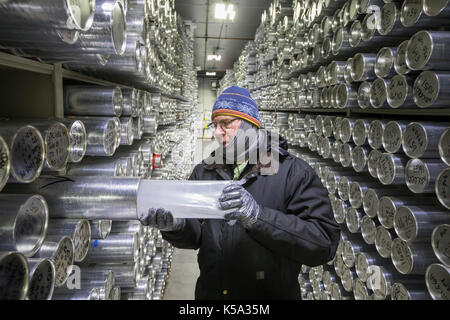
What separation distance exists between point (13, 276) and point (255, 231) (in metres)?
1.02

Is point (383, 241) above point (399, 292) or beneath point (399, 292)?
above

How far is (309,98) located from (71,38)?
369 cm

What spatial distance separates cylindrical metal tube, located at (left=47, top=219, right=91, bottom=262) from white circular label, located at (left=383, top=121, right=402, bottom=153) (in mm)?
2086

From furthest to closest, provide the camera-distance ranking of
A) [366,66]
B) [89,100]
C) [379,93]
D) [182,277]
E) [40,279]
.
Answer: [182,277]
[366,66]
[379,93]
[89,100]
[40,279]

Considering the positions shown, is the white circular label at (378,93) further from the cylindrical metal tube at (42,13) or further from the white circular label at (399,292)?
the cylindrical metal tube at (42,13)

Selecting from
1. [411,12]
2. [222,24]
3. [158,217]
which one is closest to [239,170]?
[158,217]

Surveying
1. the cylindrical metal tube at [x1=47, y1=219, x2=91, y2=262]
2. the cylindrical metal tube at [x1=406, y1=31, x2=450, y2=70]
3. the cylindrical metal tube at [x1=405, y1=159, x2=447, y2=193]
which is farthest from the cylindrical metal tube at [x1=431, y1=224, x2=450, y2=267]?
the cylindrical metal tube at [x1=47, y1=219, x2=91, y2=262]

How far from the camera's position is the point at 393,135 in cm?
229

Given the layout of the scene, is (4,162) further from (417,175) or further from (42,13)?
(417,175)

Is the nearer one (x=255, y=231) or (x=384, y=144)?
(x=255, y=231)

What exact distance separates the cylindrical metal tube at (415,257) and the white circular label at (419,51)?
113 centimetres

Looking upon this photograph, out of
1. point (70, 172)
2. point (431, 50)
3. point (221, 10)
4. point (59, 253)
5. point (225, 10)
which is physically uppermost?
point (221, 10)

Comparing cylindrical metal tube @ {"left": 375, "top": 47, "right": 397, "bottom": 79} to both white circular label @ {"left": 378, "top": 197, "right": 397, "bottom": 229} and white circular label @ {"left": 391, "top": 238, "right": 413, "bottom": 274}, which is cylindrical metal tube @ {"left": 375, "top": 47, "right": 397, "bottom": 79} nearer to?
white circular label @ {"left": 378, "top": 197, "right": 397, "bottom": 229}

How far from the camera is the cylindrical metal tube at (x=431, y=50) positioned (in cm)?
181
